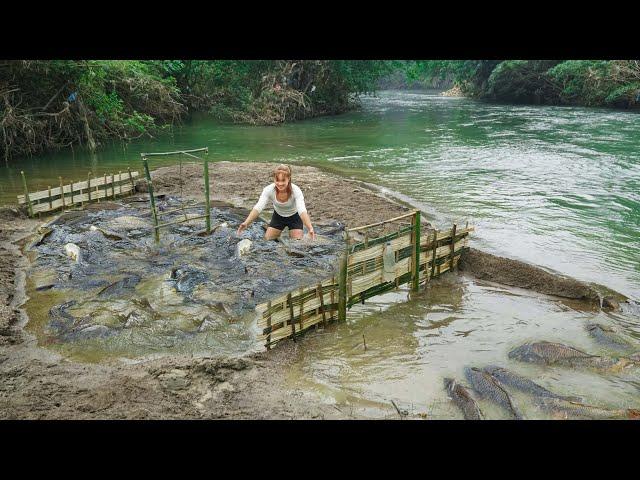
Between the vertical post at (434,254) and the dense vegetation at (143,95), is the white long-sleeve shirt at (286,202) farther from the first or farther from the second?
the dense vegetation at (143,95)

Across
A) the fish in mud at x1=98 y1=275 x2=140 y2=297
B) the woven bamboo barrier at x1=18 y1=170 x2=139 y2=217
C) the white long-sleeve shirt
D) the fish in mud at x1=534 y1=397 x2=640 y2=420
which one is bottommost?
the fish in mud at x1=534 y1=397 x2=640 y2=420

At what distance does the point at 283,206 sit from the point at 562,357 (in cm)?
547

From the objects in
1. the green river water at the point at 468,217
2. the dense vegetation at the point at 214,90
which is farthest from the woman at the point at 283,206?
the dense vegetation at the point at 214,90

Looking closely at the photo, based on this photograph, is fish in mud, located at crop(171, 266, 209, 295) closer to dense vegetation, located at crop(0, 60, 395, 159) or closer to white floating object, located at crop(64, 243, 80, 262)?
white floating object, located at crop(64, 243, 80, 262)

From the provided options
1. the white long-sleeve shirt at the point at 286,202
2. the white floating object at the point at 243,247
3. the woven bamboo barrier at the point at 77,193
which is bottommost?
the white floating object at the point at 243,247

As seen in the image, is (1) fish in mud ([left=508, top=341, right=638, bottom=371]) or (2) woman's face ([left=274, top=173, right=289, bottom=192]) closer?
(1) fish in mud ([left=508, top=341, right=638, bottom=371])

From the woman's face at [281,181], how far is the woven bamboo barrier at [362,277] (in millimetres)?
1771

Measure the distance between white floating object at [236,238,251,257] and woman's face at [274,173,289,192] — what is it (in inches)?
60.2

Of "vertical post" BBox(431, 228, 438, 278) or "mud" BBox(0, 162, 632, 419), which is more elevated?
"vertical post" BBox(431, 228, 438, 278)

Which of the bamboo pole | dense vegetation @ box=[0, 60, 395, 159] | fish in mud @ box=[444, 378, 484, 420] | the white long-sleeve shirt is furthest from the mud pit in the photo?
dense vegetation @ box=[0, 60, 395, 159]

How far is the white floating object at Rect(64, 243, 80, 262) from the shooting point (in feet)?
32.2

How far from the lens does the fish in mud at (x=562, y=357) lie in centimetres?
666

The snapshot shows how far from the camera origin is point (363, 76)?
35.5 metres

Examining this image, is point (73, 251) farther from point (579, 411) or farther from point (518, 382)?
point (579, 411)
